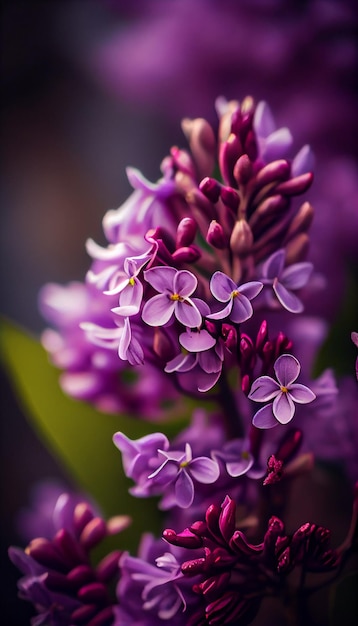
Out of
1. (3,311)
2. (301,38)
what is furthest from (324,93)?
(3,311)

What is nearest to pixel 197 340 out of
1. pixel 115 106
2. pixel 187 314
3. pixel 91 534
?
pixel 187 314

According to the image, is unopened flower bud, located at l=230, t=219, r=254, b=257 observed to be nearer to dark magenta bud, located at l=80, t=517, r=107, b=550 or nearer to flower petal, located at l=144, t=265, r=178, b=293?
flower petal, located at l=144, t=265, r=178, b=293

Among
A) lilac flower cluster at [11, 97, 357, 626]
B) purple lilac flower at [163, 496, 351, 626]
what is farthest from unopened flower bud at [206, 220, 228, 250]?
purple lilac flower at [163, 496, 351, 626]

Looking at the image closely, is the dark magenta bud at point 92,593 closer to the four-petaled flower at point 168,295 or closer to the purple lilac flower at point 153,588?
the purple lilac flower at point 153,588

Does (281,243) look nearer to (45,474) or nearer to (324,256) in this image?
(324,256)

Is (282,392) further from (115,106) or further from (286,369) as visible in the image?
(115,106)

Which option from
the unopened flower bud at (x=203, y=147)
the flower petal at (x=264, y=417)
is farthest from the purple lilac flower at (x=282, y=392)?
the unopened flower bud at (x=203, y=147)
